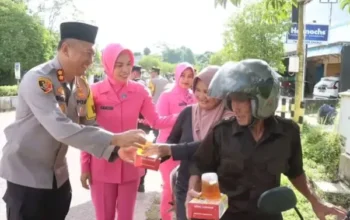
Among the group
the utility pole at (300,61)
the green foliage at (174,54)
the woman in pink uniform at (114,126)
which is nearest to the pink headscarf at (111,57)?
the woman in pink uniform at (114,126)

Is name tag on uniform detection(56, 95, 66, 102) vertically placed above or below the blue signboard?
below

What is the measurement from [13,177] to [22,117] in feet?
1.11

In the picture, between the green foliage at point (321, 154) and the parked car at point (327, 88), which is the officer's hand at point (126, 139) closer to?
the green foliage at point (321, 154)

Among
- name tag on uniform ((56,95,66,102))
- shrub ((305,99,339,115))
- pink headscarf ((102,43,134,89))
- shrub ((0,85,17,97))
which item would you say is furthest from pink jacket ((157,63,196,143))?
shrub ((0,85,17,97))

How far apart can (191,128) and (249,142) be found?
0.97 meters

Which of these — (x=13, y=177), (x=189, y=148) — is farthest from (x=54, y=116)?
(x=189, y=148)

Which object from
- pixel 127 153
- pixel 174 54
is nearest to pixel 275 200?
pixel 127 153

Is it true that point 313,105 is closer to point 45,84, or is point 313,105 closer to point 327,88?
point 327,88

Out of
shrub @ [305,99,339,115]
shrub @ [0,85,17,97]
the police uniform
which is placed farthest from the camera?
shrub @ [0,85,17,97]

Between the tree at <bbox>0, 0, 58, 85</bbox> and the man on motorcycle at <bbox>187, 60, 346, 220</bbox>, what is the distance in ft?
85.6

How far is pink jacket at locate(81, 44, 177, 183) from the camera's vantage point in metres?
3.51

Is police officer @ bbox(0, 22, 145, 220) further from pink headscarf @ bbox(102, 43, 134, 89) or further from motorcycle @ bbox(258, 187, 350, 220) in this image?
motorcycle @ bbox(258, 187, 350, 220)

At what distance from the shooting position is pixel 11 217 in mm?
2564

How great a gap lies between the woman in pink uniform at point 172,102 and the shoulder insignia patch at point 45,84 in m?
2.07
